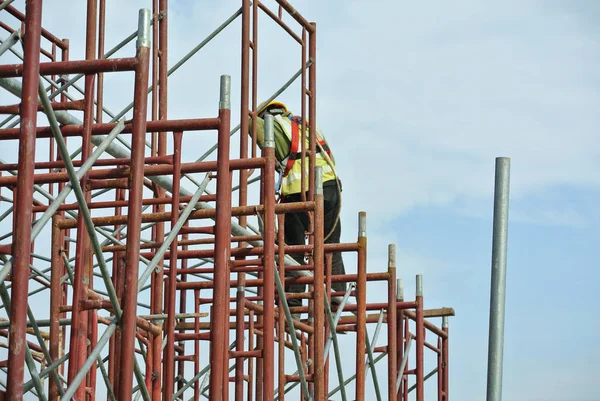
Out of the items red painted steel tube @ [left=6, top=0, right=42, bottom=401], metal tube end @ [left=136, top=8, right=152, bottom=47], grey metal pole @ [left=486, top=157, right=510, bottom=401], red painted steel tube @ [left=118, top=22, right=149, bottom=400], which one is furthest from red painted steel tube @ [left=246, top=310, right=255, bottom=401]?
red painted steel tube @ [left=6, top=0, right=42, bottom=401]

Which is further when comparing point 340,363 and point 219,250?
point 340,363

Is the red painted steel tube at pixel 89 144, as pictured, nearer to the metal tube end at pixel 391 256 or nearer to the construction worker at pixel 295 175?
the construction worker at pixel 295 175

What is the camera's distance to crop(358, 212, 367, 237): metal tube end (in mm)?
12414

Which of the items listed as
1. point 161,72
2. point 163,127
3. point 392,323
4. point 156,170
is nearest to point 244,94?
point 161,72

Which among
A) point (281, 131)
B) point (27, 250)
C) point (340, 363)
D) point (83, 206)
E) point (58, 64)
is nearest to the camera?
point (27, 250)

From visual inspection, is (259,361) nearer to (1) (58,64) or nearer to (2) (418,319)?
(2) (418,319)

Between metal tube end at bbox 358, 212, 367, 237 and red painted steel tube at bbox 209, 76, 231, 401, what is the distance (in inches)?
162

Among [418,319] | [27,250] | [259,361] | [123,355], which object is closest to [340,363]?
[259,361]

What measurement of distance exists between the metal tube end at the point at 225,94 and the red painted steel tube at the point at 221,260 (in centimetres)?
4

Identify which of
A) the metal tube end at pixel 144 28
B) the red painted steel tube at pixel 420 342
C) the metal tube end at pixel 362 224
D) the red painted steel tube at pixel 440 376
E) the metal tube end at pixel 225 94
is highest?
the metal tube end at pixel 144 28

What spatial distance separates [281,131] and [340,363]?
10.5ft

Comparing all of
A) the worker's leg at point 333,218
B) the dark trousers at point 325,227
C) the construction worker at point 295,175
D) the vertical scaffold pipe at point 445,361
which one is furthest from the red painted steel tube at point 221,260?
the vertical scaffold pipe at point 445,361

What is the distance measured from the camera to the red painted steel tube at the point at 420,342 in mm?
15089

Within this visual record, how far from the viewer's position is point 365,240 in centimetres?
1241
